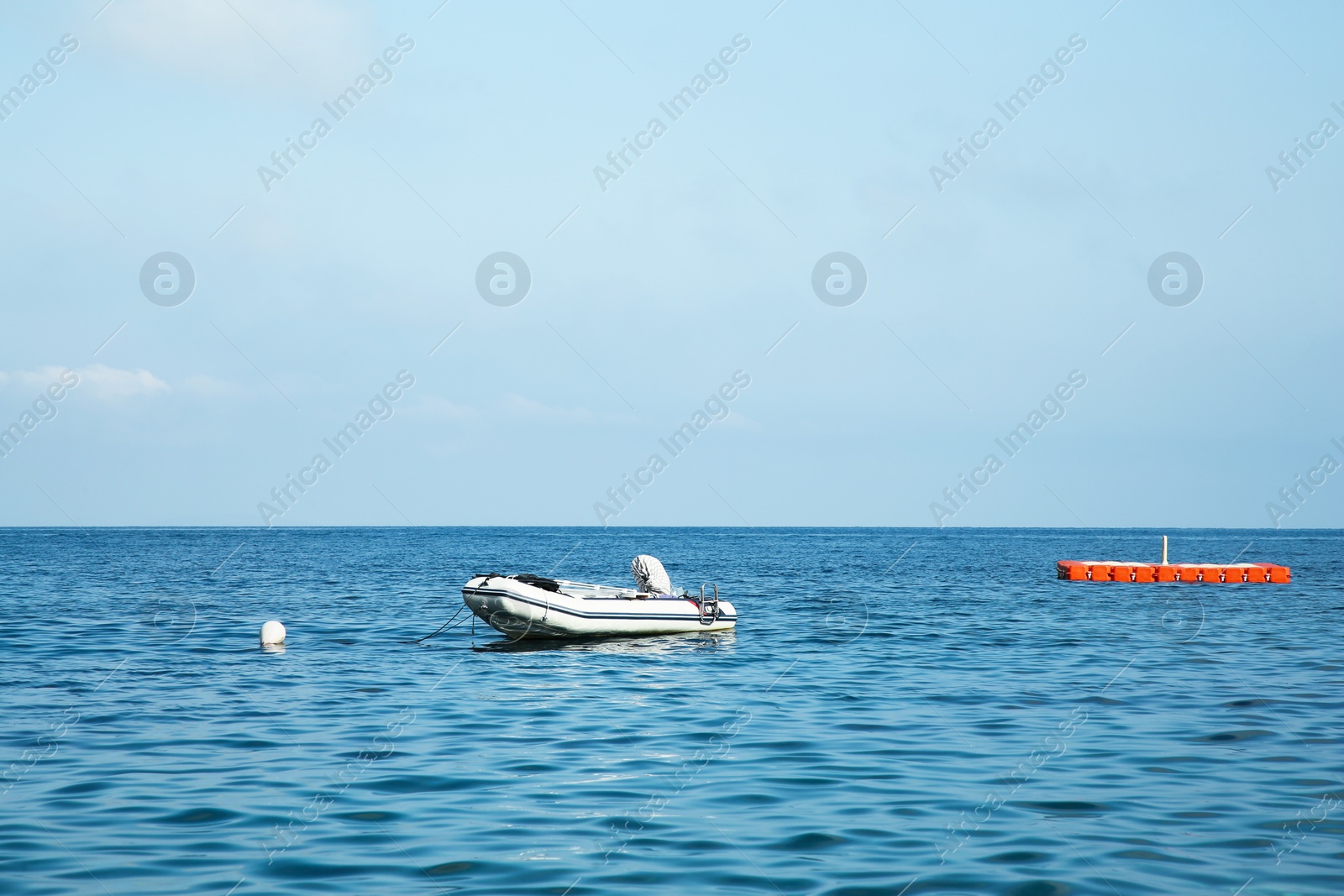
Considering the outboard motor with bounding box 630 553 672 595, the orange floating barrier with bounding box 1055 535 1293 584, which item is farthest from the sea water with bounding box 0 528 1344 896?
the orange floating barrier with bounding box 1055 535 1293 584

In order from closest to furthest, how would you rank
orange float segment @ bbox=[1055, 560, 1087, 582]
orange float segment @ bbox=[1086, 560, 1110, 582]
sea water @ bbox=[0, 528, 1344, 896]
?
sea water @ bbox=[0, 528, 1344, 896]
orange float segment @ bbox=[1086, 560, 1110, 582]
orange float segment @ bbox=[1055, 560, 1087, 582]

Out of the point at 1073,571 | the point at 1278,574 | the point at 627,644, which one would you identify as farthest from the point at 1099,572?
the point at 627,644

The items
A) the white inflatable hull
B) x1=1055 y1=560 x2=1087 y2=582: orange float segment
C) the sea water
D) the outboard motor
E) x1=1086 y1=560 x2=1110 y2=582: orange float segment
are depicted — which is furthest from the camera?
x1=1055 y1=560 x2=1087 y2=582: orange float segment

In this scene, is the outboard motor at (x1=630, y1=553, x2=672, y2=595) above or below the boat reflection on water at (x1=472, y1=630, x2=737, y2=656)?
above

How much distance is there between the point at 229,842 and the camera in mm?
9719

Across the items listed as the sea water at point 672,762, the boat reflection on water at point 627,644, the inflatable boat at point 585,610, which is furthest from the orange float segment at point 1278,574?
the boat reflection on water at point 627,644

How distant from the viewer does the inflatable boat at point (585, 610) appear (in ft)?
81.2

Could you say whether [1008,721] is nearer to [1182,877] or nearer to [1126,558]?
[1182,877]

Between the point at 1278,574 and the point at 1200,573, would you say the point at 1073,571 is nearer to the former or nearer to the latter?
the point at 1200,573

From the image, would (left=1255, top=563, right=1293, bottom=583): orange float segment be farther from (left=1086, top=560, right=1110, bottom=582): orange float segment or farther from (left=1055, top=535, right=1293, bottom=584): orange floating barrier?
(left=1086, top=560, right=1110, bottom=582): orange float segment

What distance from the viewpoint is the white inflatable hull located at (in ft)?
81.0

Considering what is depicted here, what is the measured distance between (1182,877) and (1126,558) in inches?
3723

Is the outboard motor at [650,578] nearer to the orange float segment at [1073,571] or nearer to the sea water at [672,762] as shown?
the sea water at [672,762]

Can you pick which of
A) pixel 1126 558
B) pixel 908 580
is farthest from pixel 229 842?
pixel 1126 558
